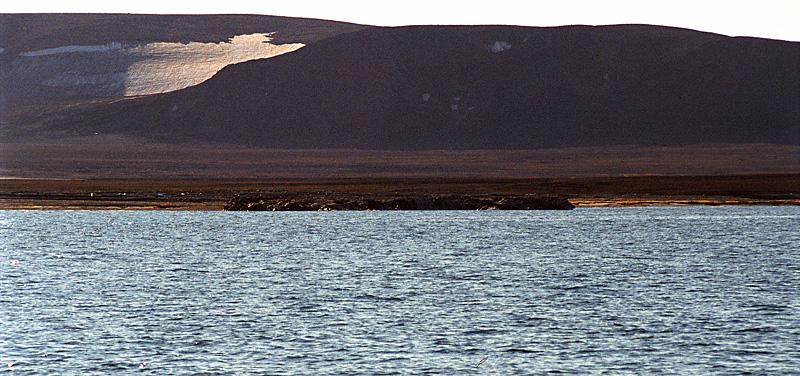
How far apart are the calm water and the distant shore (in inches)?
1368

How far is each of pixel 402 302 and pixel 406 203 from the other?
7490 cm

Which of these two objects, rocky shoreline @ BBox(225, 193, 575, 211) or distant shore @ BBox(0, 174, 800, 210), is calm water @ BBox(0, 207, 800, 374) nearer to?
rocky shoreline @ BBox(225, 193, 575, 211)

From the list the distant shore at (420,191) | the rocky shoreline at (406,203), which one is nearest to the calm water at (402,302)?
the rocky shoreline at (406,203)

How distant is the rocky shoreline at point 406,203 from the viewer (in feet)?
413

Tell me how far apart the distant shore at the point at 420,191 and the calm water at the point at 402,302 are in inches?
1368

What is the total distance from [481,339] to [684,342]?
5943 mm

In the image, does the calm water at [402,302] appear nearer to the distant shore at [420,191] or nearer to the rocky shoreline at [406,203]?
the rocky shoreline at [406,203]

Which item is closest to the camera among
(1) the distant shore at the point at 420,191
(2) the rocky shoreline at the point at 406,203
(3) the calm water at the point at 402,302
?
(3) the calm water at the point at 402,302

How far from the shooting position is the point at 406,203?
126m

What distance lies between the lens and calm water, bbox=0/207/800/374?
38250mm

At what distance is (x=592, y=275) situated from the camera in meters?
62.6

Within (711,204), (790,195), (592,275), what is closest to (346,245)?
(592,275)

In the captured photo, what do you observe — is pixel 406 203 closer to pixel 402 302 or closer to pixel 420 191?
pixel 420 191

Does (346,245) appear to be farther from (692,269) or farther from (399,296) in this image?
(399,296)
